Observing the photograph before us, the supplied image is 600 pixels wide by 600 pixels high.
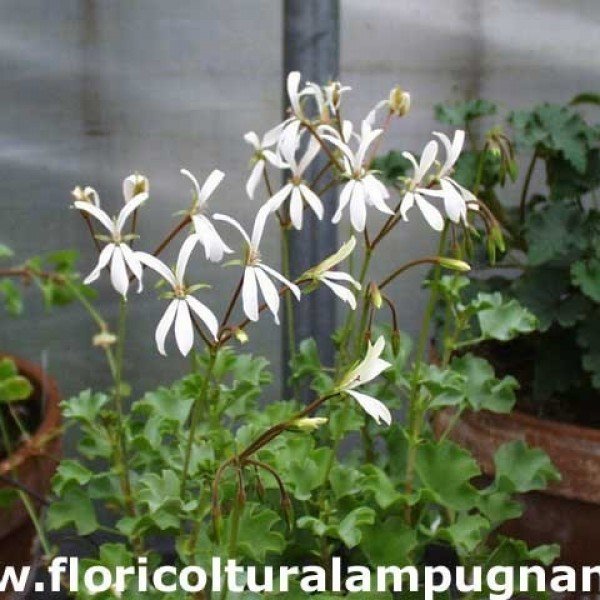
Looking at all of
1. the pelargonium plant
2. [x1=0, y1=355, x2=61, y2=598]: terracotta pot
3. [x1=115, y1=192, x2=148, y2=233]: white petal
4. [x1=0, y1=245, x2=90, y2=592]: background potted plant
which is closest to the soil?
[x1=0, y1=245, x2=90, y2=592]: background potted plant

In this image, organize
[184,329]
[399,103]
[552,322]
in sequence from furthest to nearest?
[552,322]
[399,103]
[184,329]

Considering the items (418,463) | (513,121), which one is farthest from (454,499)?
(513,121)

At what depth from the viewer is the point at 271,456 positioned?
4.46 feet

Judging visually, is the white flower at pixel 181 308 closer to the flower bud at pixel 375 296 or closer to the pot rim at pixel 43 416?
the flower bud at pixel 375 296

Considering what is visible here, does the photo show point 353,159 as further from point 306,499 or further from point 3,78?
point 3,78

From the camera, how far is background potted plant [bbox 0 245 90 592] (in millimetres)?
1577

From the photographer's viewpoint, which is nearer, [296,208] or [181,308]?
[181,308]

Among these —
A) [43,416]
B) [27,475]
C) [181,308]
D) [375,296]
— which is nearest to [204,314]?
[181,308]

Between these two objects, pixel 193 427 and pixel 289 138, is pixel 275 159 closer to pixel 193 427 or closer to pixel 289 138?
pixel 289 138

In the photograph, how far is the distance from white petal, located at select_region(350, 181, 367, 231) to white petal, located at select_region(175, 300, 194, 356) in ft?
0.63

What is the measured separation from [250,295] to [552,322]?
77 centimetres

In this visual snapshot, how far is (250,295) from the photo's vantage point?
1.07 metres

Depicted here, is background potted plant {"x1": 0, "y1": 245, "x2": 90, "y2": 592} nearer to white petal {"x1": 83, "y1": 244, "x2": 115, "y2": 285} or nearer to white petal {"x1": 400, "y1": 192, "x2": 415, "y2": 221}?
white petal {"x1": 83, "y1": 244, "x2": 115, "y2": 285}

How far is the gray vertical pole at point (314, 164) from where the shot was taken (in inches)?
68.6
